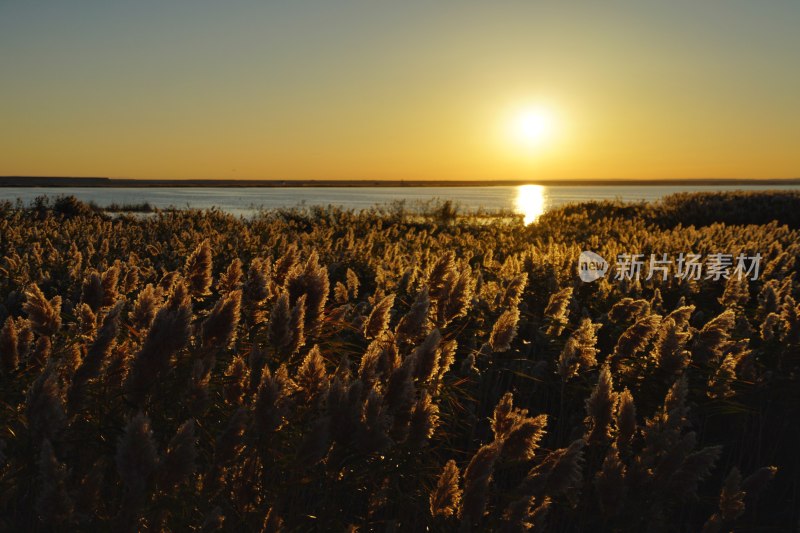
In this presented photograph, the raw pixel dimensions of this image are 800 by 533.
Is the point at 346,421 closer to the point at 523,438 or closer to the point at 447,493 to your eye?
the point at 447,493

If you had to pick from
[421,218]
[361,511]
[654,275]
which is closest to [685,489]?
[361,511]

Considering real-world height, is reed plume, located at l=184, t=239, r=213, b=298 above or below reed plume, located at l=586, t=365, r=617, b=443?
above

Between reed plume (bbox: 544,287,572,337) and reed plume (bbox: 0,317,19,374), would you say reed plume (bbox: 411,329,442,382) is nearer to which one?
reed plume (bbox: 0,317,19,374)

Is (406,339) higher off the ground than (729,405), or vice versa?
(406,339)

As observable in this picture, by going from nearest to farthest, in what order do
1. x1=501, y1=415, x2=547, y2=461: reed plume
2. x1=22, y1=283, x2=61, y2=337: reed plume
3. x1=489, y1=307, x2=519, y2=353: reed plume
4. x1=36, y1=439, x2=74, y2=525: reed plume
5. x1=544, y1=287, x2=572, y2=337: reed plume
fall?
x1=36, y1=439, x2=74, y2=525: reed plume → x1=501, y1=415, x2=547, y2=461: reed plume → x1=22, y1=283, x2=61, y2=337: reed plume → x1=489, y1=307, x2=519, y2=353: reed plume → x1=544, y1=287, x2=572, y2=337: reed plume

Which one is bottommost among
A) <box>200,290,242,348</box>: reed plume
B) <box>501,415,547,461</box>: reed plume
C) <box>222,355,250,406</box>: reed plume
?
<box>501,415,547,461</box>: reed plume

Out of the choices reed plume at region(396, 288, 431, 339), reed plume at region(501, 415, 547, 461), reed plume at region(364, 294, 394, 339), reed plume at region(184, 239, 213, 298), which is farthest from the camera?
reed plume at region(184, 239, 213, 298)

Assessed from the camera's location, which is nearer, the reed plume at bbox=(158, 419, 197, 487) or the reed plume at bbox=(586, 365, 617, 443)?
the reed plume at bbox=(158, 419, 197, 487)

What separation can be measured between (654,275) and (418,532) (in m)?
5.60

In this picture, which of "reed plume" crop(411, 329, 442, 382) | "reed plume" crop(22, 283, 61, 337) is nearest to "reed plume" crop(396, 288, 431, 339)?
"reed plume" crop(411, 329, 442, 382)

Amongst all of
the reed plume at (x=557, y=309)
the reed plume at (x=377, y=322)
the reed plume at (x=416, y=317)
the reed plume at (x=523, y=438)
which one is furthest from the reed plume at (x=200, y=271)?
the reed plume at (x=557, y=309)

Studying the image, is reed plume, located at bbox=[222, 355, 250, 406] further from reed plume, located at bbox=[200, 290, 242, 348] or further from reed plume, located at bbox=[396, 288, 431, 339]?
reed plume, located at bbox=[396, 288, 431, 339]

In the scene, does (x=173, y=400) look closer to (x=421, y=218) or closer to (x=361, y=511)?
(x=361, y=511)

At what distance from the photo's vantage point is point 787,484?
15.2 ft
